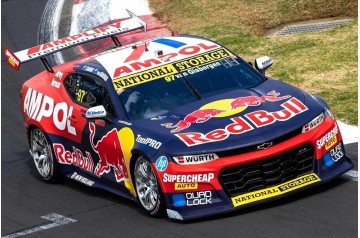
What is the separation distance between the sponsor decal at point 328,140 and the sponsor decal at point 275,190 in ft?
1.07

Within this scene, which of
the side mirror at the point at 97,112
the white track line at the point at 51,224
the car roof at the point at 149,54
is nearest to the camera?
the white track line at the point at 51,224

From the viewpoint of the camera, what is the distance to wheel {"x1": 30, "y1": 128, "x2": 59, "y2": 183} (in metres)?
12.8

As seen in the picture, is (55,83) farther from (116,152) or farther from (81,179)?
(116,152)

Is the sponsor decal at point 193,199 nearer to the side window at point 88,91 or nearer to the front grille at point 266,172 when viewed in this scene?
the front grille at point 266,172

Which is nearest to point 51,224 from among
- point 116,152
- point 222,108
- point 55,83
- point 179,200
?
point 116,152

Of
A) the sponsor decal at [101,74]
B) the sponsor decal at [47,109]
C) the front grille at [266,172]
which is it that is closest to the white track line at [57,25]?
the sponsor decal at [47,109]

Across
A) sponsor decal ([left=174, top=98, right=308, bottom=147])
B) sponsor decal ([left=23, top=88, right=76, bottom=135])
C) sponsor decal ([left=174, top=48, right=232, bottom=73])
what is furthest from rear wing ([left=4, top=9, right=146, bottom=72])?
sponsor decal ([left=174, top=98, right=308, bottom=147])

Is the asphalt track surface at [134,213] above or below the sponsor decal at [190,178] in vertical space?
below

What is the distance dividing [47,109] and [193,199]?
10.5 ft

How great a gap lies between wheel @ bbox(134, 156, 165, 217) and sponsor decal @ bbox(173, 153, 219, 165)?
14.9 inches

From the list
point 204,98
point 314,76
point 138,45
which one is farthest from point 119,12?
point 204,98

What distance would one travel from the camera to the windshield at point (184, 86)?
11438 mm

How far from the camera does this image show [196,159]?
10.3 m

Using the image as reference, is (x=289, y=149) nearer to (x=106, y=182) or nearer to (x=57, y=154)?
(x=106, y=182)
